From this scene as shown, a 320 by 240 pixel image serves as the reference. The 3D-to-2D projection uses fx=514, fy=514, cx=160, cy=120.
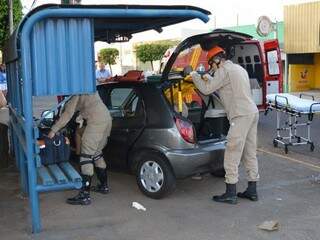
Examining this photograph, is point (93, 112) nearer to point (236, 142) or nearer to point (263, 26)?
point (236, 142)

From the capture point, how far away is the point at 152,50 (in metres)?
45.7

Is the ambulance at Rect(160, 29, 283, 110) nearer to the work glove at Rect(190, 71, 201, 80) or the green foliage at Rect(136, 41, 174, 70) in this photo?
the work glove at Rect(190, 71, 201, 80)

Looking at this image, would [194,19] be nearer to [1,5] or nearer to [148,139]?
[148,139]

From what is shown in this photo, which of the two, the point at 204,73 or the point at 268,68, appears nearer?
the point at 204,73

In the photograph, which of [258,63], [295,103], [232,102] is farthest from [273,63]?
Result: [232,102]

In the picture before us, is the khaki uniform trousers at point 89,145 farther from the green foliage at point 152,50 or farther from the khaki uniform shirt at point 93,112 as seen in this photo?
the green foliage at point 152,50

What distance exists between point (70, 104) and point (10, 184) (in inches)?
78.6

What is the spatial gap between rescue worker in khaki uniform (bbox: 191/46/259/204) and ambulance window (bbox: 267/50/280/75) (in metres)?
7.57

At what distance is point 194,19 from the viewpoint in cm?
548

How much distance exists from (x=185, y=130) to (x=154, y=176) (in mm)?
694

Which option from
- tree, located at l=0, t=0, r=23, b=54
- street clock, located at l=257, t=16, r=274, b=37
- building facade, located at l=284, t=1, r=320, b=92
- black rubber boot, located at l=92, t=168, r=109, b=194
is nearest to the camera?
black rubber boot, located at l=92, t=168, r=109, b=194

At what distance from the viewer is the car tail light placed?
6.23 meters

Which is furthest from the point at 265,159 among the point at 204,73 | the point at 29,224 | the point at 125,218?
the point at 29,224

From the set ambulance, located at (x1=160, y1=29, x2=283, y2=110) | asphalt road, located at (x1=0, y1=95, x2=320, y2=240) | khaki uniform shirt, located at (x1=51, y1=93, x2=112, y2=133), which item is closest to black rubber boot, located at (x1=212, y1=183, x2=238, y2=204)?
asphalt road, located at (x1=0, y1=95, x2=320, y2=240)
